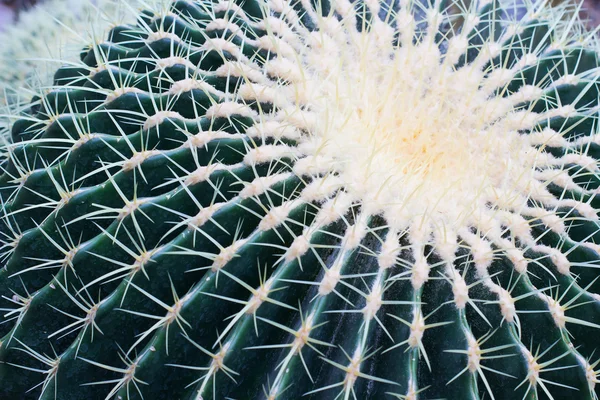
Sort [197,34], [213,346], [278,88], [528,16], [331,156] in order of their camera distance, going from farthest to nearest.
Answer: [528,16]
[197,34]
[278,88]
[331,156]
[213,346]

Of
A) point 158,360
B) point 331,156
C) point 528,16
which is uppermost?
point 528,16

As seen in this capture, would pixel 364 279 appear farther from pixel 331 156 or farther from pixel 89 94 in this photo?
pixel 89 94

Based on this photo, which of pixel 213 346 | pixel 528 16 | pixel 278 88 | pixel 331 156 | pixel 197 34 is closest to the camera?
pixel 213 346

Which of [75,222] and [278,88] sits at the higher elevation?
[278,88]

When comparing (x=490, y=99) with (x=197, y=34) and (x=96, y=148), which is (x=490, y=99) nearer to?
(x=197, y=34)

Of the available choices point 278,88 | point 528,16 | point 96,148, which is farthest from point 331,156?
point 528,16

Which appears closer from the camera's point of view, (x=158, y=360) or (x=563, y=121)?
(x=158, y=360)
